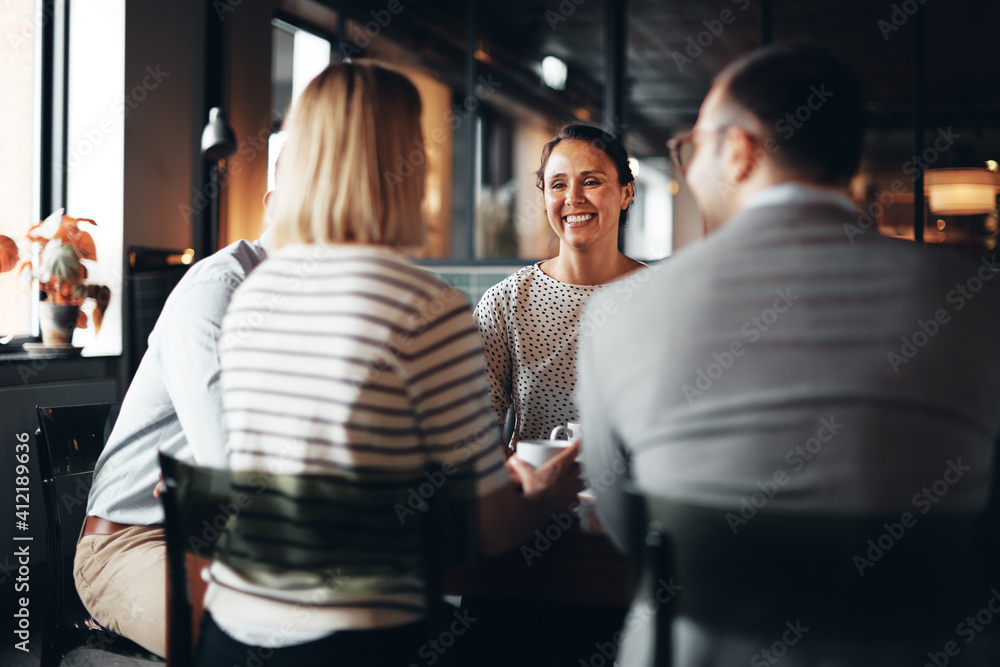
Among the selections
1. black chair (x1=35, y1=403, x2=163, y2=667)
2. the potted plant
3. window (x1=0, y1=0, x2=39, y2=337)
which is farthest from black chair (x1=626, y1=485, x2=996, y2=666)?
window (x1=0, y1=0, x2=39, y2=337)

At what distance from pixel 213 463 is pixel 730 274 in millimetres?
948

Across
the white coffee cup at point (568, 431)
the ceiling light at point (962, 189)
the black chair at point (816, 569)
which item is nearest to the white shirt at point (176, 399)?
the white coffee cup at point (568, 431)

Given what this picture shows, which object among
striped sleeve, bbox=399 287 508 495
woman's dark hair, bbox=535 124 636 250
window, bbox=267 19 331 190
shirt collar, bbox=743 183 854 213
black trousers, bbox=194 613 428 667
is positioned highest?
window, bbox=267 19 331 190

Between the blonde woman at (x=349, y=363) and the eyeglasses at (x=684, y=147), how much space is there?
1.20ft

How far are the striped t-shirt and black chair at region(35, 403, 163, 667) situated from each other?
925 mm

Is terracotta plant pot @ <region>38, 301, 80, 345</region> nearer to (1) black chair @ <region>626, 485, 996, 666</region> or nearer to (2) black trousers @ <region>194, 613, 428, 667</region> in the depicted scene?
(2) black trousers @ <region>194, 613, 428, 667</region>

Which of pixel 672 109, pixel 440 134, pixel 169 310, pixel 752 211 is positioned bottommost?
pixel 169 310

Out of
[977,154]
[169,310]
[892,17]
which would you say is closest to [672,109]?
[977,154]

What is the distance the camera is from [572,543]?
1.18 m

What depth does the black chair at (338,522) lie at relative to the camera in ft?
3.18

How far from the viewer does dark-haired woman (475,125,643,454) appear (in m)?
2.14

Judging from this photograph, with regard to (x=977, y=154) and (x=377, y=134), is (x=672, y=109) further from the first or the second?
(x=377, y=134)

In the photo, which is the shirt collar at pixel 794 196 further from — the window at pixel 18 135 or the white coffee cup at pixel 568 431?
the window at pixel 18 135

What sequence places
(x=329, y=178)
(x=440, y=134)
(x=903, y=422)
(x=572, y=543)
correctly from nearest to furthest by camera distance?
(x=903, y=422) < (x=329, y=178) < (x=572, y=543) < (x=440, y=134)
